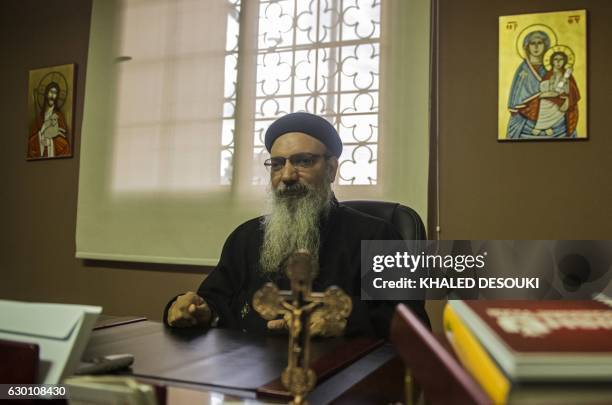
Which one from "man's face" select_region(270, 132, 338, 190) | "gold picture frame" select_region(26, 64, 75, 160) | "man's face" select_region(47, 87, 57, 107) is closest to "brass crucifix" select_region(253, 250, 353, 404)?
"man's face" select_region(270, 132, 338, 190)

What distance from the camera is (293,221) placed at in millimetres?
2113

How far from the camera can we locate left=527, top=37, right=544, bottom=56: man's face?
8.39ft

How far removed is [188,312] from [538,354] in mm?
1142

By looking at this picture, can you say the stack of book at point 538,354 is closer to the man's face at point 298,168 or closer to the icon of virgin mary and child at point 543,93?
the man's face at point 298,168

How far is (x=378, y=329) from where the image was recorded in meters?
1.64

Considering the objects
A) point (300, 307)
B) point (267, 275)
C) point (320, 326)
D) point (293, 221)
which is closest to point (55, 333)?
point (300, 307)

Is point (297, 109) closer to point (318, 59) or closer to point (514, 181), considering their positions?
point (318, 59)

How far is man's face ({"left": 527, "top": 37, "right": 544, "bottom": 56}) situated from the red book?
2215 millimetres

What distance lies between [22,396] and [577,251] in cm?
254

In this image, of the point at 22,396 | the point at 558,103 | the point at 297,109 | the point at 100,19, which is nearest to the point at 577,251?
the point at 558,103

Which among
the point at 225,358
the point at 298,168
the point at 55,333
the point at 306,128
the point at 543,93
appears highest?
the point at 543,93

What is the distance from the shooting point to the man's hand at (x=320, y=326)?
2.43ft

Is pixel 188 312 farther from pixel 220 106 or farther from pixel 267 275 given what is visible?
pixel 220 106

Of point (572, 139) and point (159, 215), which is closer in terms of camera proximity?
point (572, 139)
